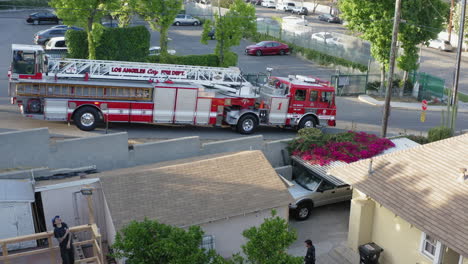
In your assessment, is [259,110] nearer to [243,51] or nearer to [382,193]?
[382,193]

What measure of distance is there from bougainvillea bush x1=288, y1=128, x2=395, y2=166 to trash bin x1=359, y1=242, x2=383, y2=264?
4.42 m

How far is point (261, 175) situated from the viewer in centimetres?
1711

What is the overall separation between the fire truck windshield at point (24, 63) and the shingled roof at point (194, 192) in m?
6.97

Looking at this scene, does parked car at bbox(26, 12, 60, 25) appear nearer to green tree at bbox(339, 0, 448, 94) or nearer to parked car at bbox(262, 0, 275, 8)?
green tree at bbox(339, 0, 448, 94)

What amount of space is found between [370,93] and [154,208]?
23234 millimetres

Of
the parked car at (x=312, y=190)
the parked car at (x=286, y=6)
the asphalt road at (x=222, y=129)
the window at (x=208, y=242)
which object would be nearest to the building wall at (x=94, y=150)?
the parked car at (x=312, y=190)

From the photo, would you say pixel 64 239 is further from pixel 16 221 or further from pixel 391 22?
pixel 391 22

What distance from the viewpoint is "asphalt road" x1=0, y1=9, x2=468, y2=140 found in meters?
23.0

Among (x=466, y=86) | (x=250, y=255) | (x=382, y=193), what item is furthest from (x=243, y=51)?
(x=250, y=255)

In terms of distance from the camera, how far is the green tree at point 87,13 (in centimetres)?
2927

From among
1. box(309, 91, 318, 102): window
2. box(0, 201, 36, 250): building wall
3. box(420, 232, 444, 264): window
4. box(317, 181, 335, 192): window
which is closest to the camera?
box(420, 232, 444, 264): window

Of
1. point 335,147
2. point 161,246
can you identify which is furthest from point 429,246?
point 161,246

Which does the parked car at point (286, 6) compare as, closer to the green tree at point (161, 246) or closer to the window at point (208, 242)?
the window at point (208, 242)

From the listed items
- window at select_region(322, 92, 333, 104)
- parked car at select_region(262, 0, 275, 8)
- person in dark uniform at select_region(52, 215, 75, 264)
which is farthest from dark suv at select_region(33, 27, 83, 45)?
parked car at select_region(262, 0, 275, 8)
